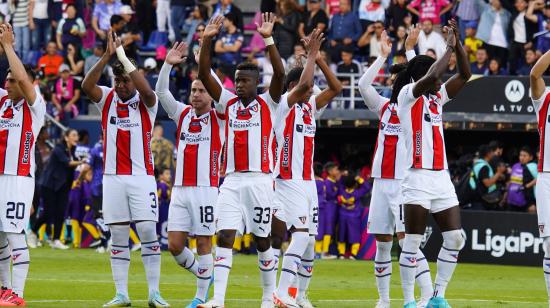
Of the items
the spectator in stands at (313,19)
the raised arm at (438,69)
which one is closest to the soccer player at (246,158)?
the raised arm at (438,69)

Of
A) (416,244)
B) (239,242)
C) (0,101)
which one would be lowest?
(239,242)

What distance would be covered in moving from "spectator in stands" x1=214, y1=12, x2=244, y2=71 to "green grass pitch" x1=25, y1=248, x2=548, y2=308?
6.59 metres

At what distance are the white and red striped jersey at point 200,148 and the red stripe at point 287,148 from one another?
1.02m

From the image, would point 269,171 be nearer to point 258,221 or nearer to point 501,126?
point 258,221

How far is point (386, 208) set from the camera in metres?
15.6

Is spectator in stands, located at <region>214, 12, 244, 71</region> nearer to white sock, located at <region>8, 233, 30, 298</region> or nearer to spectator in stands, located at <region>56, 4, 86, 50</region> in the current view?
spectator in stands, located at <region>56, 4, 86, 50</region>

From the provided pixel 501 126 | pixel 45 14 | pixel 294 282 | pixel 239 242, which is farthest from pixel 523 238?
pixel 45 14

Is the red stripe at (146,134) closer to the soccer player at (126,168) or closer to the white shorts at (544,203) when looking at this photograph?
the soccer player at (126,168)

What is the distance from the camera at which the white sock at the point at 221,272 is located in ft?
45.8

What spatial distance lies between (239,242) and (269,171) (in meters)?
12.7

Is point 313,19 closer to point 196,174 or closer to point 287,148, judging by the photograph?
point 287,148

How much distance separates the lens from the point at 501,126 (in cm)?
2705

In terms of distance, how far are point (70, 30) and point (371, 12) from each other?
27.1ft

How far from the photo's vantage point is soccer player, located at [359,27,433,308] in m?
15.4
